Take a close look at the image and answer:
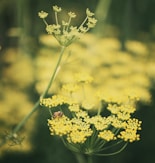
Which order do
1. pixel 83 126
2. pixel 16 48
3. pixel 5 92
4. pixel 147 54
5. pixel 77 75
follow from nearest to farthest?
1. pixel 83 126
2. pixel 77 75
3. pixel 5 92
4. pixel 147 54
5. pixel 16 48

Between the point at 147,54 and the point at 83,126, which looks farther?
the point at 147,54

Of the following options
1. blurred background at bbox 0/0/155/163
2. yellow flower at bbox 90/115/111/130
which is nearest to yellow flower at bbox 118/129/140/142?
yellow flower at bbox 90/115/111/130

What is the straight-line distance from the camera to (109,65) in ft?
7.73

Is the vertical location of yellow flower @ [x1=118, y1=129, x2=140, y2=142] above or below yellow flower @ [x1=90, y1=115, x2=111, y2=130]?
below

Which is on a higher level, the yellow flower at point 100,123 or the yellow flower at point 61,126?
the yellow flower at point 100,123

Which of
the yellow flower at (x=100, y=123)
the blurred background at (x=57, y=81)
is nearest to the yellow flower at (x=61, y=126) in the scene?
the yellow flower at (x=100, y=123)

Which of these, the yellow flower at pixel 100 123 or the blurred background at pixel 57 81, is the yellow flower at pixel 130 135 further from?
the blurred background at pixel 57 81

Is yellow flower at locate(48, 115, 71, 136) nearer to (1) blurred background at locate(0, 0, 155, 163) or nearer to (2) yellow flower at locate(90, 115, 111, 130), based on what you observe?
(2) yellow flower at locate(90, 115, 111, 130)

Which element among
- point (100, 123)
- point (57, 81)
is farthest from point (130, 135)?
point (57, 81)

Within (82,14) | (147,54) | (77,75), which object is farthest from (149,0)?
(77,75)

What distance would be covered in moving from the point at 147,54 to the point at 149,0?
79cm

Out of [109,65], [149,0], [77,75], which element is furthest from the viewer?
[149,0]

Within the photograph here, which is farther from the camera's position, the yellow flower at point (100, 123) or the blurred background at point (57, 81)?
the blurred background at point (57, 81)

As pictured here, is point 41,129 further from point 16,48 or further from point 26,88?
point 16,48
